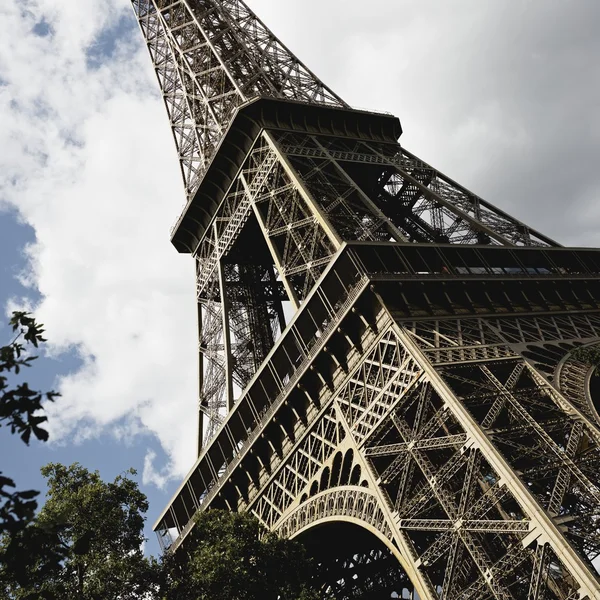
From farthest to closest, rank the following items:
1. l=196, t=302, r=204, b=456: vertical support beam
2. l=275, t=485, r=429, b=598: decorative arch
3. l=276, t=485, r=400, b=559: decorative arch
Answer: l=196, t=302, r=204, b=456: vertical support beam, l=276, t=485, r=400, b=559: decorative arch, l=275, t=485, r=429, b=598: decorative arch

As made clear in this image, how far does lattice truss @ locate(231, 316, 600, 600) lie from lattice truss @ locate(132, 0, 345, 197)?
68.6 ft

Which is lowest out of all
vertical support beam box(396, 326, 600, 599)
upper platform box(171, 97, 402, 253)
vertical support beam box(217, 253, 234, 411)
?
vertical support beam box(396, 326, 600, 599)

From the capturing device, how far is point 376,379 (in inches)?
784

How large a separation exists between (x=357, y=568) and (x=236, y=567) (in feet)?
36.9

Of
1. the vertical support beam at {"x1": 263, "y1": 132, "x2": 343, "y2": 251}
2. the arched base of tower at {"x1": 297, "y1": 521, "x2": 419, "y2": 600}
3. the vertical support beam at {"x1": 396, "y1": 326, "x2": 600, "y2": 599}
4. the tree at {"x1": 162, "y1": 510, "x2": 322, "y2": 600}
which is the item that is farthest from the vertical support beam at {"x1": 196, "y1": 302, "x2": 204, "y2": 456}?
the vertical support beam at {"x1": 396, "y1": 326, "x2": 600, "y2": 599}

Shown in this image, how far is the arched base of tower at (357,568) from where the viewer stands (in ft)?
82.5

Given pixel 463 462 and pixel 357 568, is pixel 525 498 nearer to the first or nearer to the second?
pixel 463 462

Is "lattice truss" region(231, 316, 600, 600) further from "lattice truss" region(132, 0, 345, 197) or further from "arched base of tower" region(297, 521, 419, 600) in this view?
"lattice truss" region(132, 0, 345, 197)

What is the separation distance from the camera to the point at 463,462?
15461mm

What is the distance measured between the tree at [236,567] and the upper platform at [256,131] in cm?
2114

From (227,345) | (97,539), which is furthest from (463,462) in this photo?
(227,345)

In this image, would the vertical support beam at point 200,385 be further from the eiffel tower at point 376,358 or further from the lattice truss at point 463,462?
the lattice truss at point 463,462

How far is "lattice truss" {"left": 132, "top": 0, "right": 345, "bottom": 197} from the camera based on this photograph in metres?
39.5

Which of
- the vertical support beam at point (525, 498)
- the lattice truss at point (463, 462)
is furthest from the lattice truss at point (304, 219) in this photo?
the vertical support beam at point (525, 498)
